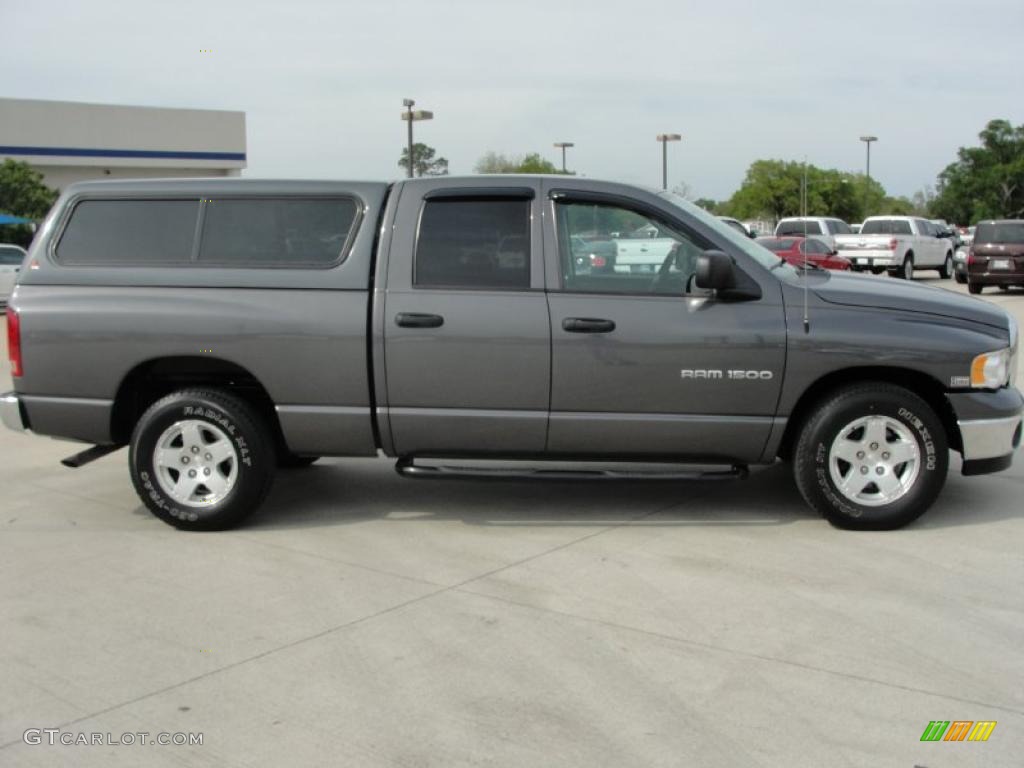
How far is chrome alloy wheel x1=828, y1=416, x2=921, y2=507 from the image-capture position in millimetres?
5754

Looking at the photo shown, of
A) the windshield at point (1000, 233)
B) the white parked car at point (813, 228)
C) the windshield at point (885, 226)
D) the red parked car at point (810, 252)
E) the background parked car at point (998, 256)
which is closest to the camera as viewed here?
the red parked car at point (810, 252)

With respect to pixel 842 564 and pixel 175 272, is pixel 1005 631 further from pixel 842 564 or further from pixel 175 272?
pixel 175 272

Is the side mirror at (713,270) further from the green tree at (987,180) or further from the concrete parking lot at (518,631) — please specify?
the green tree at (987,180)

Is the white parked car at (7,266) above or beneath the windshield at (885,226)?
beneath

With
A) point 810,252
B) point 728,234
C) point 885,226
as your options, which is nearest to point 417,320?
point 728,234

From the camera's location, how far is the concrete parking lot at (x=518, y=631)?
3.61m

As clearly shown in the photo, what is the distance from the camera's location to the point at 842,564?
531cm

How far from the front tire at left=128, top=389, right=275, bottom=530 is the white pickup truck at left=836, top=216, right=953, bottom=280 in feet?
81.4

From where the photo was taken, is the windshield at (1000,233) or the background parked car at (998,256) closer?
the background parked car at (998,256)

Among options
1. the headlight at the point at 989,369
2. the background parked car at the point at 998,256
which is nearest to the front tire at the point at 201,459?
the headlight at the point at 989,369

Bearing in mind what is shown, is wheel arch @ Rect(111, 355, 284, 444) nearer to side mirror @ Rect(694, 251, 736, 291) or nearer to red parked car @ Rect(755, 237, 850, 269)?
side mirror @ Rect(694, 251, 736, 291)

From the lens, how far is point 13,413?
20.3 ft

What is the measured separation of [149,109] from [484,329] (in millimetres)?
49688

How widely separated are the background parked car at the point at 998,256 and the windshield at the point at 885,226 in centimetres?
608
